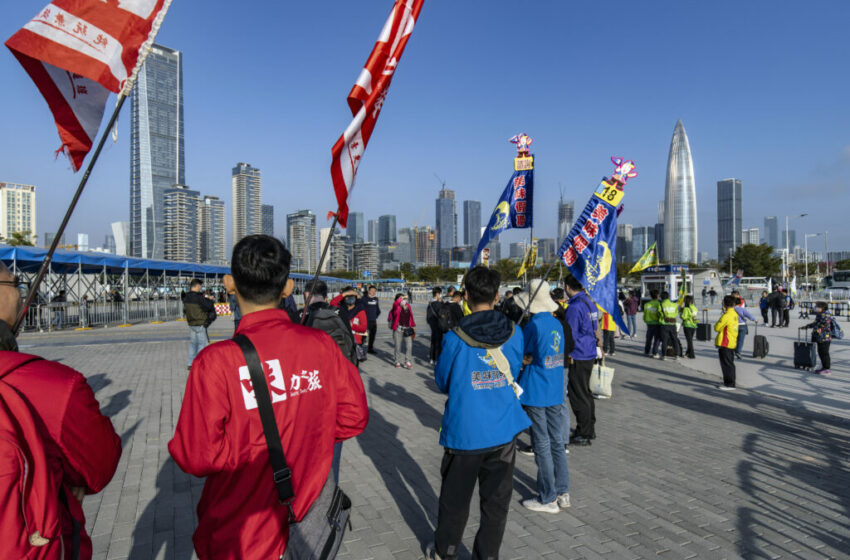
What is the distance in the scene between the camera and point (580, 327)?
227 inches

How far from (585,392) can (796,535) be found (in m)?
2.34

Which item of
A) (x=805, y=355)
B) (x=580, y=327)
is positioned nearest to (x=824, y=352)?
(x=805, y=355)

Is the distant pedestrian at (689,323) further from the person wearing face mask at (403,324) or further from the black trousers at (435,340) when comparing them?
the person wearing face mask at (403,324)

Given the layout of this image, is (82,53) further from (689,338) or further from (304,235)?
(304,235)

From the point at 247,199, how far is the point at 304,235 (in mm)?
41828

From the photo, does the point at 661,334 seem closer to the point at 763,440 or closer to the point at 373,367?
the point at 763,440

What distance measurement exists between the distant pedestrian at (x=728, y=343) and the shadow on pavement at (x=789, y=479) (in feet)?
3.25

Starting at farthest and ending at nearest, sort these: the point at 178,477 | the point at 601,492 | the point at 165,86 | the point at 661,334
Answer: the point at 165,86 → the point at 661,334 → the point at 178,477 → the point at 601,492

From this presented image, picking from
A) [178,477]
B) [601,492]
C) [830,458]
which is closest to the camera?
[601,492]

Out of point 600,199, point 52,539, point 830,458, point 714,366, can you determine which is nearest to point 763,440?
point 830,458

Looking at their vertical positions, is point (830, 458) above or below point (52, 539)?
below

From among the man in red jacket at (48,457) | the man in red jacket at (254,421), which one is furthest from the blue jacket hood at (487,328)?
the man in red jacket at (48,457)

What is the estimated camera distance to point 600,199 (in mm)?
5699

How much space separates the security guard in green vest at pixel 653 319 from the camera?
11727 millimetres
